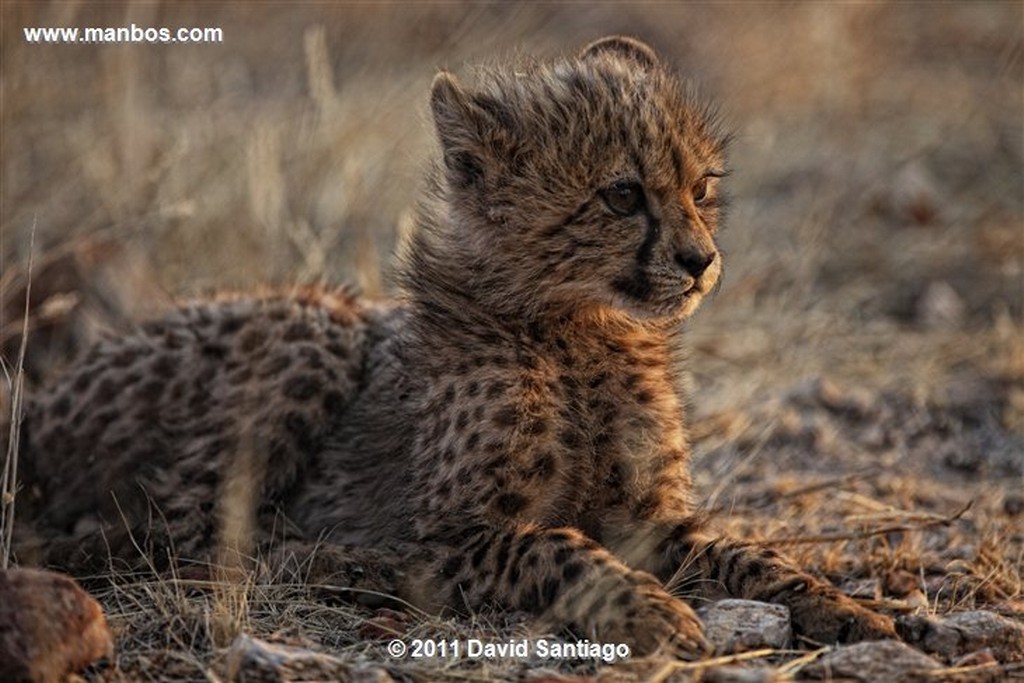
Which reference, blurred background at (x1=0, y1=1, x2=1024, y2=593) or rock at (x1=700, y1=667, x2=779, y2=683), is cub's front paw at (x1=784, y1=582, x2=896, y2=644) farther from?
blurred background at (x1=0, y1=1, x2=1024, y2=593)

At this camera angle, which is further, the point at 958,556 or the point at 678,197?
the point at 958,556

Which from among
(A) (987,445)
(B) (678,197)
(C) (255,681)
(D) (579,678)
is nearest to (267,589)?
(C) (255,681)

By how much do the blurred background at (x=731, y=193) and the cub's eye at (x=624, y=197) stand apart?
0.71m

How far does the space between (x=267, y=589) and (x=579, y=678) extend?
3.88 ft

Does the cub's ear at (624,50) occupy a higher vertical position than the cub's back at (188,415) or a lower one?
higher

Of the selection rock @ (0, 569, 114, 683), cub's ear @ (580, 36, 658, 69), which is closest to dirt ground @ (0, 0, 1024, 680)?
rock @ (0, 569, 114, 683)

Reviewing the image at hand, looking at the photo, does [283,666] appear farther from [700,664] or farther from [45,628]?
[700,664]

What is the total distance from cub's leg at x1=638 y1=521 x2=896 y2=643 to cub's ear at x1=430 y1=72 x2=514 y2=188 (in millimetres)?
1213

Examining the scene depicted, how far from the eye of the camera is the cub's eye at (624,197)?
445 centimetres

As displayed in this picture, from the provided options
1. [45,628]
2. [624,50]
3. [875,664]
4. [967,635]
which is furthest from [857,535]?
[45,628]

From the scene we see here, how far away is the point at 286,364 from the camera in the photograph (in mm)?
5215

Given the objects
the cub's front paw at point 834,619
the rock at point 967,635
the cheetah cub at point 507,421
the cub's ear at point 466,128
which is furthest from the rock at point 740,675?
the cub's ear at point 466,128

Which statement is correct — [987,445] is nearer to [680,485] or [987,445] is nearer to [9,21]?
[680,485]

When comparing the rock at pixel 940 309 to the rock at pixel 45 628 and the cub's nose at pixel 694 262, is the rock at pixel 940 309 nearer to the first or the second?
the cub's nose at pixel 694 262
